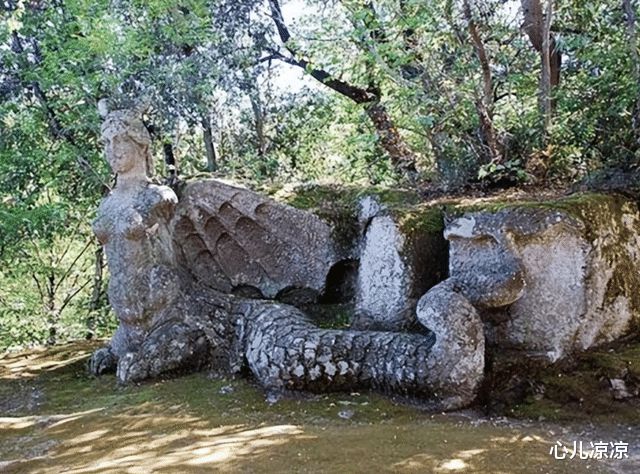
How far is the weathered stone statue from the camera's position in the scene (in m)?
3.94

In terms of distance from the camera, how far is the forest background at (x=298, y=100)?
17.7 feet

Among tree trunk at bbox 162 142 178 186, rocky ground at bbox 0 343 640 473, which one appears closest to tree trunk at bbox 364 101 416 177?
tree trunk at bbox 162 142 178 186

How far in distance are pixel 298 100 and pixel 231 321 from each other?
4.65 metres

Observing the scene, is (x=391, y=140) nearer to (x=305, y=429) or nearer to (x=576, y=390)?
(x=576, y=390)

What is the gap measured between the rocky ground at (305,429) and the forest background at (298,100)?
6.64 ft

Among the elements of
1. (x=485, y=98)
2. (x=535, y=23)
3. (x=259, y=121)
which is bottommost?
(x=485, y=98)

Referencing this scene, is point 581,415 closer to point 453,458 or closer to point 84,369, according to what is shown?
point 453,458

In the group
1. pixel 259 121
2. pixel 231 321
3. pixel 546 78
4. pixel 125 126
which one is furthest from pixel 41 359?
pixel 546 78

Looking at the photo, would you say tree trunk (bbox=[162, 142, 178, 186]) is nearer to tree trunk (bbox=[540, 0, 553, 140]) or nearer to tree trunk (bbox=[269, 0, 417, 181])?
tree trunk (bbox=[269, 0, 417, 181])

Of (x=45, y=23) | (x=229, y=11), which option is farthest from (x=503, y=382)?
(x=45, y=23)

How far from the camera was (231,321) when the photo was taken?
17.4ft

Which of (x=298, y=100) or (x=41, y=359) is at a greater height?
(x=298, y=100)

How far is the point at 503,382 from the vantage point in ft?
13.0

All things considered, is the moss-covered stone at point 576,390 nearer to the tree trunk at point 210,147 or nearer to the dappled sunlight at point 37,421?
the dappled sunlight at point 37,421
